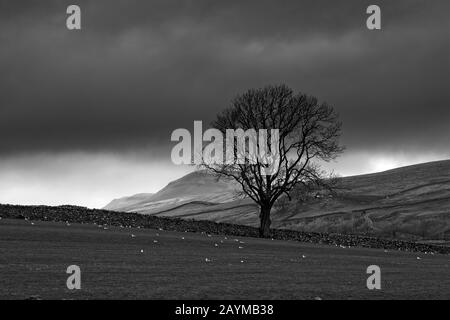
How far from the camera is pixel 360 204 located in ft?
545

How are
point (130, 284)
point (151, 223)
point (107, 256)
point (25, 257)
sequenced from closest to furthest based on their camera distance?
1. point (130, 284)
2. point (25, 257)
3. point (107, 256)
4. point (151, 223)

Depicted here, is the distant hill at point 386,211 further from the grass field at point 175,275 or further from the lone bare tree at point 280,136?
the grass field at point 175,275

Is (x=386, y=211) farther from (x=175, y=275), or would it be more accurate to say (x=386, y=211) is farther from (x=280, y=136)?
(x=175, y=275)

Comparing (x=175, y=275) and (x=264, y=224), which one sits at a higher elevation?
(x=264, y=224)

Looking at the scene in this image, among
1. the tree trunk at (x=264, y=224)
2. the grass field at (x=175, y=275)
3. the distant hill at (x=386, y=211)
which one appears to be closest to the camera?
the grass field at (x=175, y=275)

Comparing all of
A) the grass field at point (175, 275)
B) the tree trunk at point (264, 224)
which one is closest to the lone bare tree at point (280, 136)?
the tree trunk at point (264, 224)

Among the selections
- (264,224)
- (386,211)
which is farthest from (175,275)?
(386,211)

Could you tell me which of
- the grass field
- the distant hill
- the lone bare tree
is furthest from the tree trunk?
the distant hill

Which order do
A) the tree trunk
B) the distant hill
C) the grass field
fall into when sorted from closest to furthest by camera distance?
the grass field → the tree trunk → the distant hill

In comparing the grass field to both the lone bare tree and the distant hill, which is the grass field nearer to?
the lone bare tree
